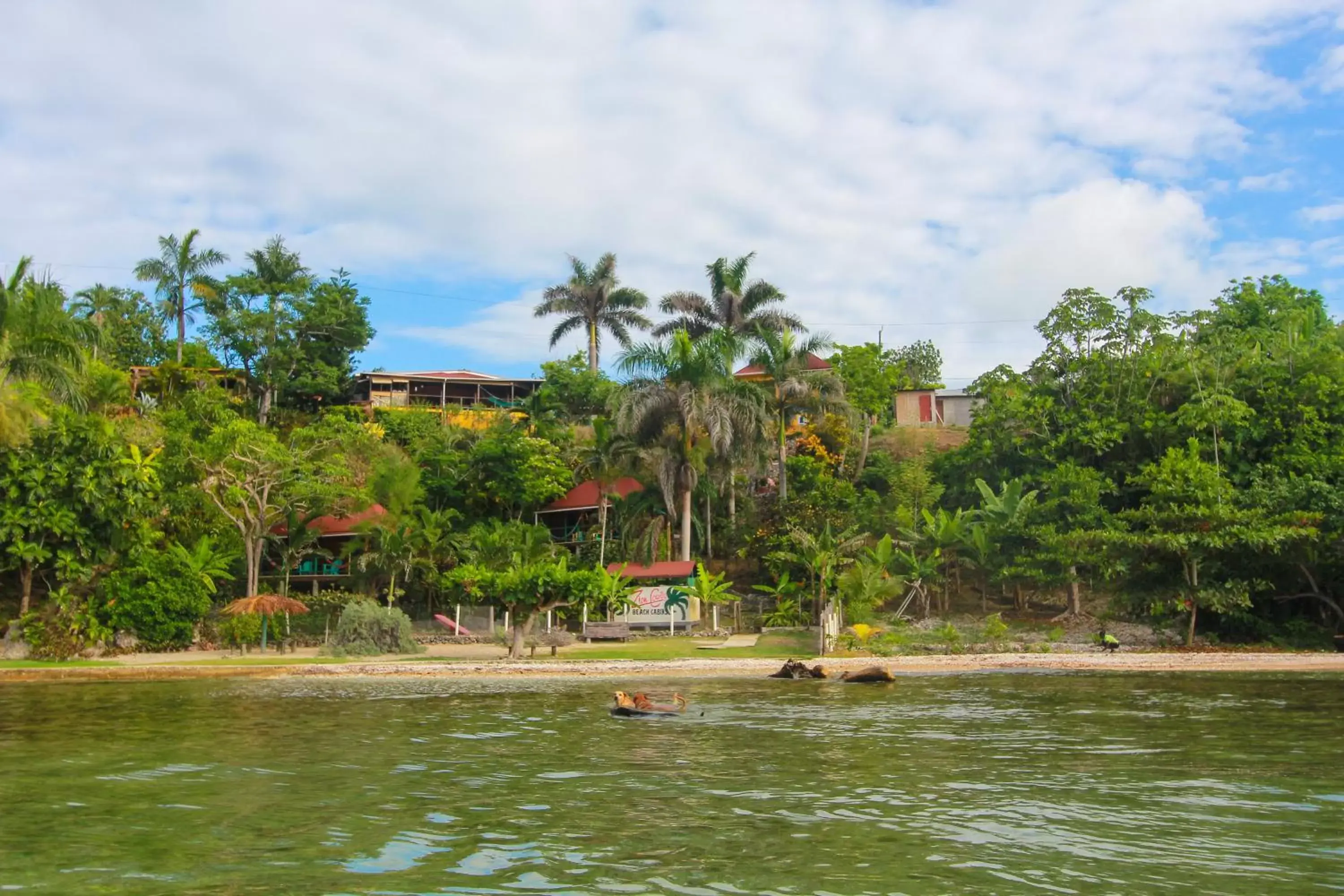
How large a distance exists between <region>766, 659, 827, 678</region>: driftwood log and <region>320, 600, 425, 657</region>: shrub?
35.9ft

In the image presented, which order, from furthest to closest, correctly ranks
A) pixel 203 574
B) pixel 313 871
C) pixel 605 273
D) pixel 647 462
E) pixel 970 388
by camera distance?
pixel 605 273
pixel 970 388
pixel 647 462
pixel 203 574
pixel 313 871

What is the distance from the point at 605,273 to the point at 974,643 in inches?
1291

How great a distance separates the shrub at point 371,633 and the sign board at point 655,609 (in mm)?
8401

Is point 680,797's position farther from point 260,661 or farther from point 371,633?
point 371,633

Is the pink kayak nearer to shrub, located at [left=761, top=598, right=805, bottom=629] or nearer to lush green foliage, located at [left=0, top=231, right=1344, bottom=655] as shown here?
lush green foliage, located at [left=0, top=231, right=1344, bottom=655]

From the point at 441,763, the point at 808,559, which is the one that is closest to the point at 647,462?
the point at 808,559

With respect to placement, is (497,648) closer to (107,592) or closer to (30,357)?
(107,592)

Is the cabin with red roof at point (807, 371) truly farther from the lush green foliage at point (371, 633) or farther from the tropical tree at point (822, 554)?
the lush green foliage at point (371, 633)

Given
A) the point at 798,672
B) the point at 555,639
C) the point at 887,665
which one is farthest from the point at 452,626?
the point at 887,665

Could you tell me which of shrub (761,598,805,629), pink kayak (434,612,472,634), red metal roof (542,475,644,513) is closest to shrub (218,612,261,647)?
pink kayak (434,612,472,634)

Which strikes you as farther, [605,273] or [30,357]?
[605,273]

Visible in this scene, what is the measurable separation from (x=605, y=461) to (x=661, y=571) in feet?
17.7

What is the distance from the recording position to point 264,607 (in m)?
28.7

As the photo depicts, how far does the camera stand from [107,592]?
29.8 meters
